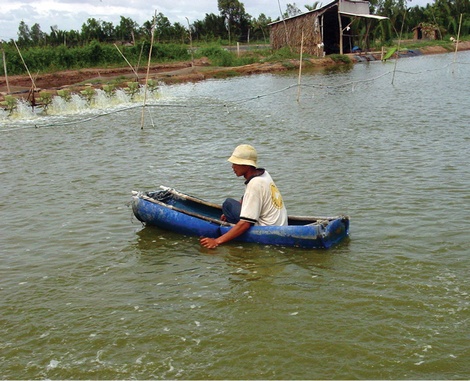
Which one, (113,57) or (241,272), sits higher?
(113,57)

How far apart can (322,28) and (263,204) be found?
33.9 metres

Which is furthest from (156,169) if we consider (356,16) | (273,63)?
(356,16)

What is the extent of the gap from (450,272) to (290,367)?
227cm

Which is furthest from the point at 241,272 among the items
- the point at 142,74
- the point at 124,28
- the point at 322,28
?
the point at 124,28

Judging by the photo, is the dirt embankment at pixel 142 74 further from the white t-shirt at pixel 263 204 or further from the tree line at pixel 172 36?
the white t-shirt at pixel 263 204

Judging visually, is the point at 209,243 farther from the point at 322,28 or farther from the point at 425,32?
the point at 425,32

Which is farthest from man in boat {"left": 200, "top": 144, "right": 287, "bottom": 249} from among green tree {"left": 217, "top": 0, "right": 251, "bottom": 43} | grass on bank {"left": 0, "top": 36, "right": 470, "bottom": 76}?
green tree {"left": 217, "top": 0, "right": 251, "bottom": 43}

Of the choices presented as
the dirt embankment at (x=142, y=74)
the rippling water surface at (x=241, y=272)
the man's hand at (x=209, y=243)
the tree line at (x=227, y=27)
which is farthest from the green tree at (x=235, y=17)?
the man's hand at (x=209, y=243)

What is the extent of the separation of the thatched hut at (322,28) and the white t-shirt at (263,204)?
99.0 feet

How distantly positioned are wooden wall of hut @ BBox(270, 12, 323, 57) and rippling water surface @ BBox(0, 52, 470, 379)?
26132mm

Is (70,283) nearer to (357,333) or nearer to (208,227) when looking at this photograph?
(208,227)

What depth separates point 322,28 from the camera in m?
37.4

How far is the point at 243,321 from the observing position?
185 inches

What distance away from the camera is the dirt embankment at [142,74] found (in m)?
28.7
